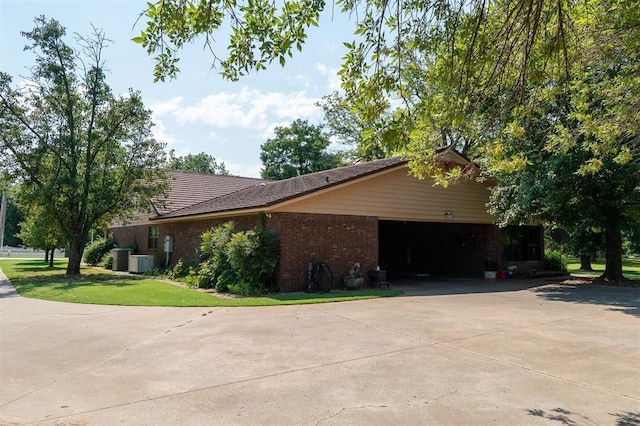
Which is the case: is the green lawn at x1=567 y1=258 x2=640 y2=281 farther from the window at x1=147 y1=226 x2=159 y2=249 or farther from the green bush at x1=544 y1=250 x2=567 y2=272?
the window at x1=147 y1=226 x2=159 y2=249

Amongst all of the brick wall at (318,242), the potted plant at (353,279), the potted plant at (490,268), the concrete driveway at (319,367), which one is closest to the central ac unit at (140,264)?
the brick wall at (318,242)

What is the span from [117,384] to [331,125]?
36.3 m

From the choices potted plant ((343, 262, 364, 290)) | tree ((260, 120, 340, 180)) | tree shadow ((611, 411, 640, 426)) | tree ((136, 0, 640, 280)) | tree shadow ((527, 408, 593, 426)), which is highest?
tree ((260, 120, 340, 180))

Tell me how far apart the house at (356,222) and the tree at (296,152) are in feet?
69.8

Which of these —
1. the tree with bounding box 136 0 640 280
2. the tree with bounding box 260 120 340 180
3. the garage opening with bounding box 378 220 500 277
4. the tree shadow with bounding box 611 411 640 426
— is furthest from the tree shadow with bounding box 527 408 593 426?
the tree with bounding box 260 120 340 180

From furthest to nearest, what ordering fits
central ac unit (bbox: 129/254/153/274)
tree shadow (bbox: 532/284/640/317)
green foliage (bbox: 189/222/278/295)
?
1. central ac unit (bbox: 129/254/153/274)
2. green foliage (bbox: 189/222/278/295)
3. tree shadow (bbox: 532/284/640/317)

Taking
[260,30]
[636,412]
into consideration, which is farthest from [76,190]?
[636,412]

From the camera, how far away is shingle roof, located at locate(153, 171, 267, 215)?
2175 centimetres

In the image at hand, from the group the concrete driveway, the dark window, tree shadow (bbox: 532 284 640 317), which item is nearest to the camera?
the concrete driveway

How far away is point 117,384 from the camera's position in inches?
192

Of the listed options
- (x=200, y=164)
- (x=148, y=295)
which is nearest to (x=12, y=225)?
(x=200, y=164)

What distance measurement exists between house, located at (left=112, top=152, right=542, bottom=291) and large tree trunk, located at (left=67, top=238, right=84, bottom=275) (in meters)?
3.40

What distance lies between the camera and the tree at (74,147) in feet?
60.7

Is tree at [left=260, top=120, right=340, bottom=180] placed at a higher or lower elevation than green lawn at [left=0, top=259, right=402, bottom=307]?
higher
